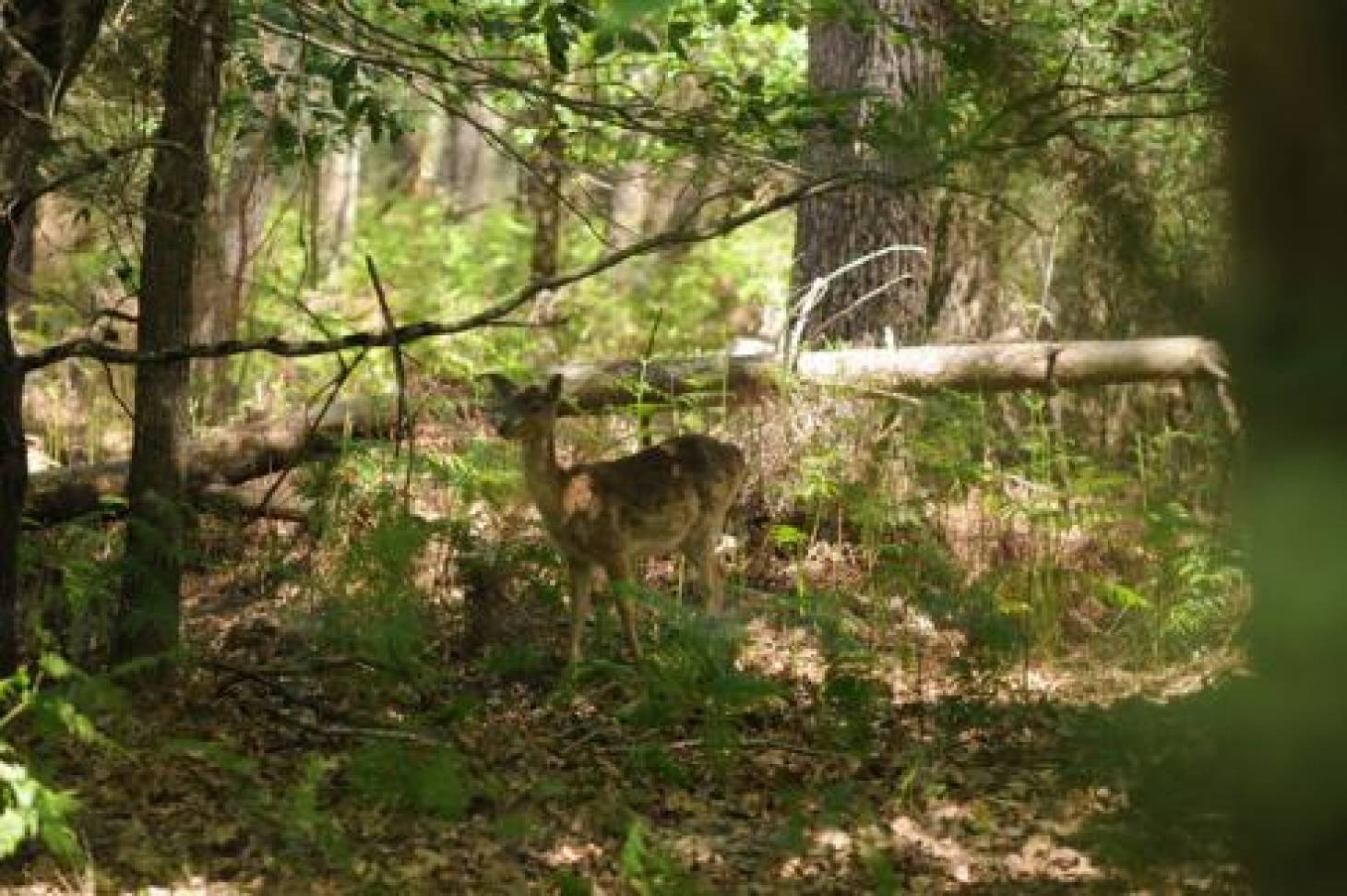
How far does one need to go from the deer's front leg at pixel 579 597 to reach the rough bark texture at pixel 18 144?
3.34 meters

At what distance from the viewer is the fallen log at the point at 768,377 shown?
38.4 feet

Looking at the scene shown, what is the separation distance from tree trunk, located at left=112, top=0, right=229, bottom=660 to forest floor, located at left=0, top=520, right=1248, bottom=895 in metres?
0.33

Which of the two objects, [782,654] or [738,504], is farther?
[738,504]

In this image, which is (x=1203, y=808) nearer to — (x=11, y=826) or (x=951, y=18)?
(x=11, y=826)

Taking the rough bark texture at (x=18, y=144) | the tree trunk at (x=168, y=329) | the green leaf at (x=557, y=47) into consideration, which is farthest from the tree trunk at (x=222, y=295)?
the rough bark texture at (x=18, y=144)

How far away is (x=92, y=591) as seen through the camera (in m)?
8.87

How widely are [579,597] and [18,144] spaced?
439 centimetres

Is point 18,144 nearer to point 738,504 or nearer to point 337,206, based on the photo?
point 738,504

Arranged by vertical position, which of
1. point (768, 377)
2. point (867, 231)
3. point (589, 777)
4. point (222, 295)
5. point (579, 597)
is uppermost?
point (867, 231)

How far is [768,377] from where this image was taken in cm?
1202

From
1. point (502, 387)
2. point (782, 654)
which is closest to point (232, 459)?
point (502, 387)

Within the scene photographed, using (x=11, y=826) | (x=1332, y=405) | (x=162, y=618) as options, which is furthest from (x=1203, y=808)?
(x=162, y=618)

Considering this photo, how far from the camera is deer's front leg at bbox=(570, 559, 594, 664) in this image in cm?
1028

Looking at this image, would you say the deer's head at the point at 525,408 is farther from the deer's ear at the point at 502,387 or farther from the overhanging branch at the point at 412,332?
the overhanging branch at the point at 412,332
